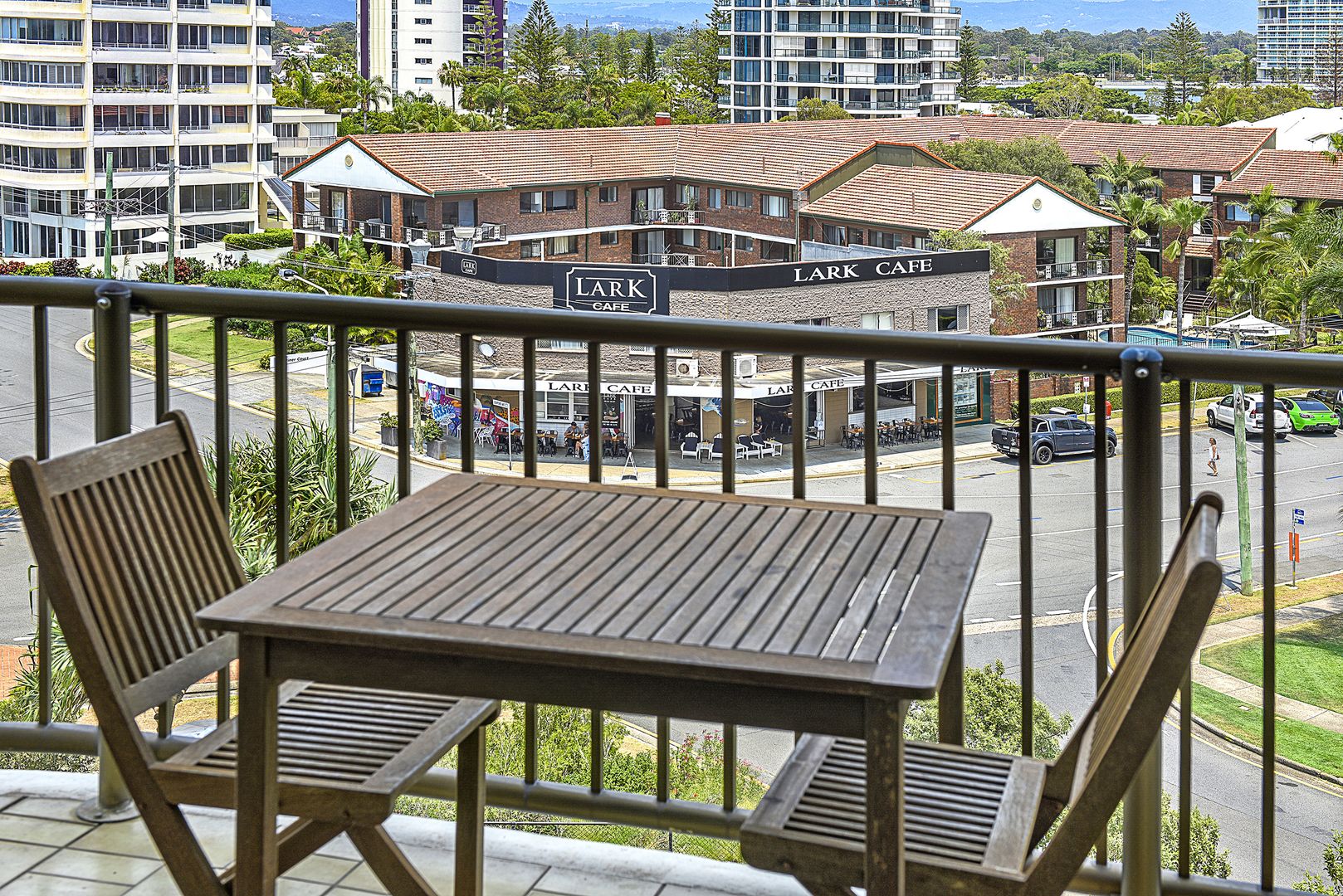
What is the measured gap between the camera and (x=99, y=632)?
1.73 metres

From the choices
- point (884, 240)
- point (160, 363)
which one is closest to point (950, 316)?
point (884, 240)

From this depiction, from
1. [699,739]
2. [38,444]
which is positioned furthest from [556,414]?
[38,444]

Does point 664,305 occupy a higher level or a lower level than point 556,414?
higher

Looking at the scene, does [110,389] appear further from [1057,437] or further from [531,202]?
[531,202]

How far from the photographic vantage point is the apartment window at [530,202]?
46.9m

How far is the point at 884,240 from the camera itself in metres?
44.3

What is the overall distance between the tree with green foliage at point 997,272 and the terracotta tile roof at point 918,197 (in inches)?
22.8

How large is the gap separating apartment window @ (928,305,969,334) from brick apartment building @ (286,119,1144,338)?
1.46 m

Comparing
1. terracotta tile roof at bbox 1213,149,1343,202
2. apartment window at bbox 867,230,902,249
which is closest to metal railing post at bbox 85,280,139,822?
apartment window at bbox 867,230,902,249

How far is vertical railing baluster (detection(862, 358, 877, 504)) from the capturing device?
2.13 m

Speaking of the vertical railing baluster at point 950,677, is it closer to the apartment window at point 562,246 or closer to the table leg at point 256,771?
the table leg at point 256,771

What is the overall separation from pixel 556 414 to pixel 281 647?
36.6m

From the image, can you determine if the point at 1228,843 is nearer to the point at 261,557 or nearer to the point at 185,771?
the point at 261,557

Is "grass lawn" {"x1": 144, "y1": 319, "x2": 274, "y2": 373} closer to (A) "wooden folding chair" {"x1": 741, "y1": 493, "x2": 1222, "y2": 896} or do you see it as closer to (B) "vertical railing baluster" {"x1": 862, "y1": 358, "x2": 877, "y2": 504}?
(B) "vertical railing baluster" {"x1": 862, "y1": 358, "x2": 877, "y2": 504}
